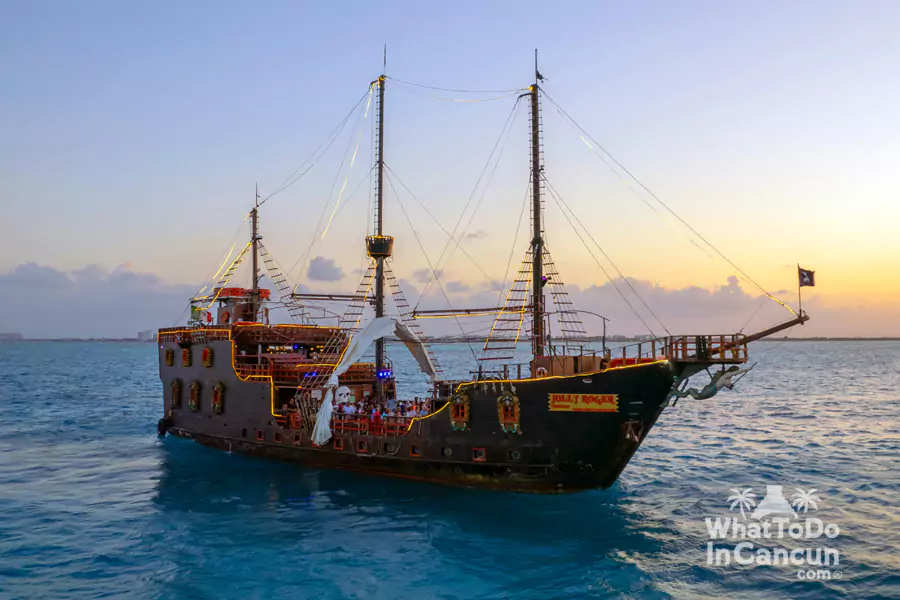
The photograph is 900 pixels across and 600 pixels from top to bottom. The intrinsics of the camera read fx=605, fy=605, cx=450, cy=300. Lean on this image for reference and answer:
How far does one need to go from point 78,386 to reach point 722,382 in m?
73.7

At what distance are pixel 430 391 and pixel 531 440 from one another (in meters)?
6.29

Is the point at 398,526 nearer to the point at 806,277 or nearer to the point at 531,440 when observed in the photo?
the point at 531,440

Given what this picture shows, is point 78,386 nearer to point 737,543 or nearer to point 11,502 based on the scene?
point 11,502

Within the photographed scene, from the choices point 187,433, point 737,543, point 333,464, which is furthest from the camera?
point 187,433

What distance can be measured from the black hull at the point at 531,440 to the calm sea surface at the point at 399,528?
74cm

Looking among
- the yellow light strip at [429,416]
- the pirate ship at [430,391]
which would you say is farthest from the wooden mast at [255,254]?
the yellow light strip at [429,416]

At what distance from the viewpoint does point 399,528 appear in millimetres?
17781

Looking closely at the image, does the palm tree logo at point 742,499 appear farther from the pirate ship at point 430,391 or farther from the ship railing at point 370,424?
the ship railing at point 370,424

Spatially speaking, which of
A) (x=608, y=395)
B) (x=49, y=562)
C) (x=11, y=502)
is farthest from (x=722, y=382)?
(x=11, y=502)

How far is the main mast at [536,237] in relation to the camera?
22.0 metres

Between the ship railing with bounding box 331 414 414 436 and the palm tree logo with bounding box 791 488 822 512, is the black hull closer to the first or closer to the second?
the ship railing with bounding box 331 414 414 436

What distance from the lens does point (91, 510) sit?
1994 cm

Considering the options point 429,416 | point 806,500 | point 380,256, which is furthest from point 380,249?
point 806,500

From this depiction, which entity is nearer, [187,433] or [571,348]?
[571,348]
